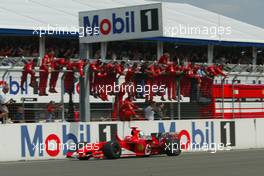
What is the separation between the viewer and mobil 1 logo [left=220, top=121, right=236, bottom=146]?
25.2 m

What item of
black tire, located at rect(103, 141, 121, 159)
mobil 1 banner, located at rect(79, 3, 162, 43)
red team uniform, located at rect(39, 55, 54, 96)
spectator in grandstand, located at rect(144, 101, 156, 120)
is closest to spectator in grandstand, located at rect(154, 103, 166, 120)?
spectator in grandstand, located at rect(144, 101, 156, 120)

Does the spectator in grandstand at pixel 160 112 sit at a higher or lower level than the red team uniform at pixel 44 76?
lower

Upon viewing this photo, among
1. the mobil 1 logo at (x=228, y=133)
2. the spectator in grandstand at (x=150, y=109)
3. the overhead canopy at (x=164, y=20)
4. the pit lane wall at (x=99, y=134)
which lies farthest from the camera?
the overhead canopy at (x=164, y=20)

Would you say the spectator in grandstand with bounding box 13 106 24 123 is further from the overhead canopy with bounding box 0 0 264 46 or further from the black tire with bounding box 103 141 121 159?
the overhead canopy with bounding box 0 0 264 46

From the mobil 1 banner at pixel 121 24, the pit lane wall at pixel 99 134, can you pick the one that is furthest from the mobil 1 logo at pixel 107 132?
the mobil 1 banner at pixel 121 24

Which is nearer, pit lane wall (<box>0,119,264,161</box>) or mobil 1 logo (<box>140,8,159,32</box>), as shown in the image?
pit lane wall (<box>0,119,264,161</box>)

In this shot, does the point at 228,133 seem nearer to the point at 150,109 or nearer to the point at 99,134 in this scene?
the point at 150,109

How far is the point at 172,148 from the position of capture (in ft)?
67.7

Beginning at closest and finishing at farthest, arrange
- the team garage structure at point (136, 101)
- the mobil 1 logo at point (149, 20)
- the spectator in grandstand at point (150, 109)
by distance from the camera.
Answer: the team garage structure at point (136, 101)
the mobil 1 logo at point (149, 20)
the spectator in grandstand at point (150, 109)

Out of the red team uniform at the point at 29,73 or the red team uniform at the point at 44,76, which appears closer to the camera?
the red team uniform at the point at 29,73

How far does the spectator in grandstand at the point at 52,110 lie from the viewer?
21.1 metres

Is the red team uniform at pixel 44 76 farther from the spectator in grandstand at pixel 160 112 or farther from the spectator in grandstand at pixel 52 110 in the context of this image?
the spectator in grandstand at pixel 160 112

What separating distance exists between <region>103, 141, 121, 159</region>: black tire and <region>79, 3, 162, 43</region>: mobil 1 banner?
456 centimetres

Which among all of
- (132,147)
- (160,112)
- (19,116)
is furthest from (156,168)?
(160,112)
